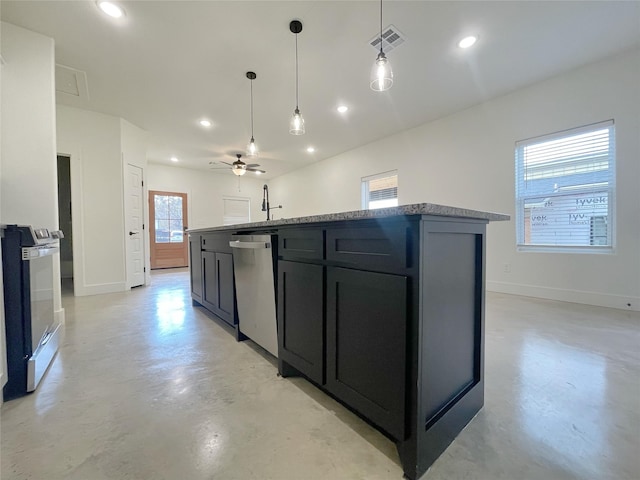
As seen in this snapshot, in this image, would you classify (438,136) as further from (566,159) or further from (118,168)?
(118,168)

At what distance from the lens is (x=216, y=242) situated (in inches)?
91.0

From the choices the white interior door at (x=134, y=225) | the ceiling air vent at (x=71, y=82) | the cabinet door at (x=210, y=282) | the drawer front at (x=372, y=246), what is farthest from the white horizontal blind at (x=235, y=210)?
the drawer front at (x=372, y=246)

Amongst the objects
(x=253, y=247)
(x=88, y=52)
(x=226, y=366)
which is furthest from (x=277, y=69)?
(x=226, y=366)

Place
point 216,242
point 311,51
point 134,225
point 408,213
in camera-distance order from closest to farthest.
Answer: point 408,213 < point 216,242 < point 311,51 < point 134,225

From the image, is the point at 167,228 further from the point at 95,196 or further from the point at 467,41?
the point at 467,41

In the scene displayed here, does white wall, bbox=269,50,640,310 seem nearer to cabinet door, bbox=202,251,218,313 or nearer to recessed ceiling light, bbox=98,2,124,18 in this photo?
cabinet door, bbox=202,251,218,313

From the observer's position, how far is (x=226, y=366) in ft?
5.49

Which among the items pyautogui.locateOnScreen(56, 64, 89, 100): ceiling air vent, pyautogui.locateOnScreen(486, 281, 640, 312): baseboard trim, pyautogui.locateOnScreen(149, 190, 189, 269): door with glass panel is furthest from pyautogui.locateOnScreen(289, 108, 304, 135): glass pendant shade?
pyautogui.locateOnScreen(149, 190, 189, 269): door with glass panel

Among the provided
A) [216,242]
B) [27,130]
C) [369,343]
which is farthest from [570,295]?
[27,130]

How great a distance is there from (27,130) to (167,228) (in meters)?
5.11

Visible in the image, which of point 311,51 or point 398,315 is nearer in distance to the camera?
point 398,315

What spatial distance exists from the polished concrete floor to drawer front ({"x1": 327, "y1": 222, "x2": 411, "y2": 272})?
732mm

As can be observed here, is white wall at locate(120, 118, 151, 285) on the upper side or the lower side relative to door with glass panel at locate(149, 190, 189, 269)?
upper

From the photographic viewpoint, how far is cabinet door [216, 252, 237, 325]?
2.09 m
